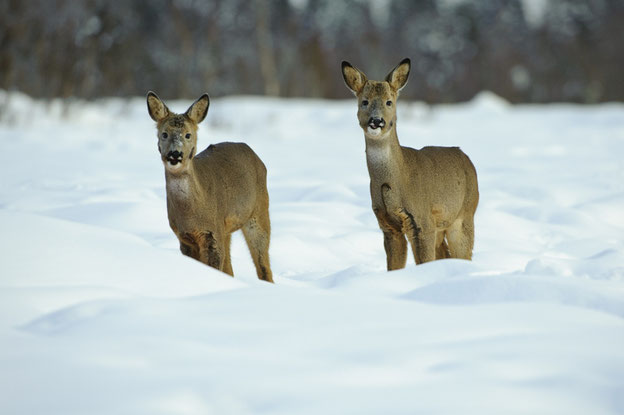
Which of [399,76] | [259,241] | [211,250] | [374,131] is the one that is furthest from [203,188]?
[399,76]

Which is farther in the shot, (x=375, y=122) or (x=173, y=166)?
(x=375, y=122)

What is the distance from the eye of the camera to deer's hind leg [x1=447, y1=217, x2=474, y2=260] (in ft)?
21.7

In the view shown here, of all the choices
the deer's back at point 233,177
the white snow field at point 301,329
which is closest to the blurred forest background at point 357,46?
the deer's back at point 233,177

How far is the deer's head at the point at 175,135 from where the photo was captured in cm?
551

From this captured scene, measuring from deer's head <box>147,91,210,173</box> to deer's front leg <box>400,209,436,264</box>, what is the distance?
1.51m

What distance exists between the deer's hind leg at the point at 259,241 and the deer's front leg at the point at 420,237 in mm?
1179

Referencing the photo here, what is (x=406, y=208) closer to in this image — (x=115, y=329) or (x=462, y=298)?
(x=462, y=298)

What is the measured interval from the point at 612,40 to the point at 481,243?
44.6 meters

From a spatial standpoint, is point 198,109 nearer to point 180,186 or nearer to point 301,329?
point 180,186

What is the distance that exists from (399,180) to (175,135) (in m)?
1.55

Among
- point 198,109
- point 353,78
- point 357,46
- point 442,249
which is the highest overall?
point 357,46

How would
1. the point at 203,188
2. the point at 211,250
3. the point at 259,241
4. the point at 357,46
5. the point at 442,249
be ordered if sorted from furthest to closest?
the point at 357,46
the point at 442,249
the point at 259,241
the point at 203,188
the point at 211,250

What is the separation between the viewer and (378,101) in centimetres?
594

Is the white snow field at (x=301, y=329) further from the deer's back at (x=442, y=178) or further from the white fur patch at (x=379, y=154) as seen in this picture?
the white fur patch at (x=379, y=154)
